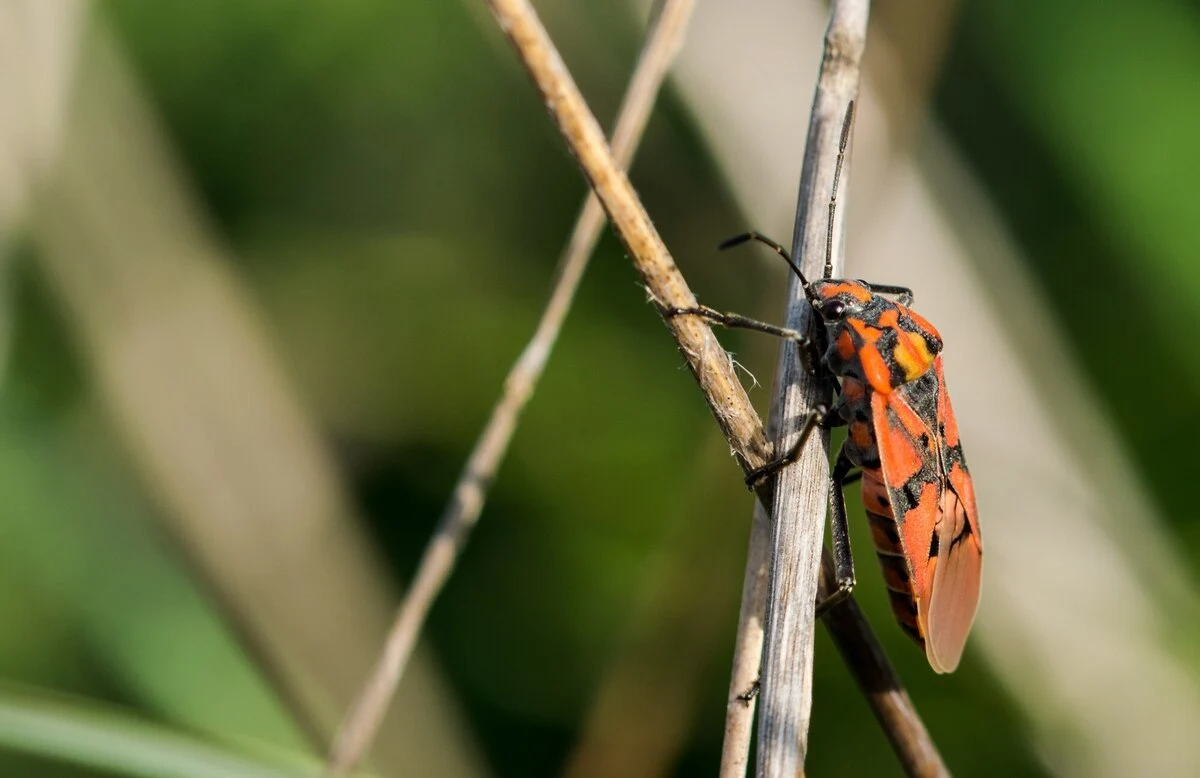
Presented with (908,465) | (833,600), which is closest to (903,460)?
(908,465)

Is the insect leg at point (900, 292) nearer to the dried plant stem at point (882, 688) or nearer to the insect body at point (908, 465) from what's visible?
the insect body at point (908, 465)

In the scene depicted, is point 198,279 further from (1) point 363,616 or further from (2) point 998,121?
(2) point 998,121

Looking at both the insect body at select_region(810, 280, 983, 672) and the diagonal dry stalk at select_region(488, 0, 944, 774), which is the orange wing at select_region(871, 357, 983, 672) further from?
the diagonal dry stalk at select_region(488, 0, 944, 774)

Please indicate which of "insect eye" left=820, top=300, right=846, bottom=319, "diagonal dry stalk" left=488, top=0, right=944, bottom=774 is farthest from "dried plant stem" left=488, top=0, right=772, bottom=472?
"insect eye" left=820, top=300, right=846, bottom=319

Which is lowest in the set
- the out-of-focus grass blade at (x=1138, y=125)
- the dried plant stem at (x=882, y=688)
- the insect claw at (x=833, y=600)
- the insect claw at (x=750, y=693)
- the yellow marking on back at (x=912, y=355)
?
the insect claw at (x=750, y=693)

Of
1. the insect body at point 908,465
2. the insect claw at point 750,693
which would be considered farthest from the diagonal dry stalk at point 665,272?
the insect body at point 908,465
